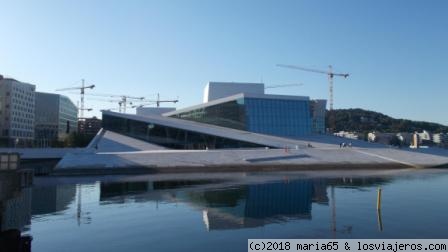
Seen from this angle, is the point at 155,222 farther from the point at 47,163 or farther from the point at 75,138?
the point at 75,138

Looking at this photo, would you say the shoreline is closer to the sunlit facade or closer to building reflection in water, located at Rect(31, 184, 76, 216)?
building reflection in water, located at Rect(31, 184, 76, 216)

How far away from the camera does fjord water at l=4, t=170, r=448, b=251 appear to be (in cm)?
1437

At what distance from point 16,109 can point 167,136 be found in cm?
5875

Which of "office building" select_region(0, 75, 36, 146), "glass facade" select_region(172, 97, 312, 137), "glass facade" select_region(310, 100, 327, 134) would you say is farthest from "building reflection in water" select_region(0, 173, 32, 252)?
"office building" select_region(0, 75, 36, 146)

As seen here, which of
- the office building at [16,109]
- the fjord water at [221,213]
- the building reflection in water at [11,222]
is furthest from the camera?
the office building at [16,109]

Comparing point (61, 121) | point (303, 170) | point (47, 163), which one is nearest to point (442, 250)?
point (303, 170)

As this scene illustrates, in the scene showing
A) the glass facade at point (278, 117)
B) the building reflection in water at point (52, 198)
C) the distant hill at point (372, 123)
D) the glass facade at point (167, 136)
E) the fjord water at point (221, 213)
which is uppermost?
the distant hill at point (372, 123)

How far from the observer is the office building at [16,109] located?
97.5 meters

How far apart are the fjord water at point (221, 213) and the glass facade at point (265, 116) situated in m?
30.5

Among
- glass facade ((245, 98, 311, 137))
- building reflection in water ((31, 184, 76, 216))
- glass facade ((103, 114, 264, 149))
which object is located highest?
glass facade ((245, 98, 311, 137))

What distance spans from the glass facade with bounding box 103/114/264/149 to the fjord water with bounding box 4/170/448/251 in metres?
23.7

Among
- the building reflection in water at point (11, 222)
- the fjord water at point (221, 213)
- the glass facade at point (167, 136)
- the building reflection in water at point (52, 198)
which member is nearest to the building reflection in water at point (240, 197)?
the fjord water at point (221, 213)

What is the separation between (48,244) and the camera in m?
14.0

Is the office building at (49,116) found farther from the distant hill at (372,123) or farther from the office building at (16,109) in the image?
the distant hill at (372,123)
